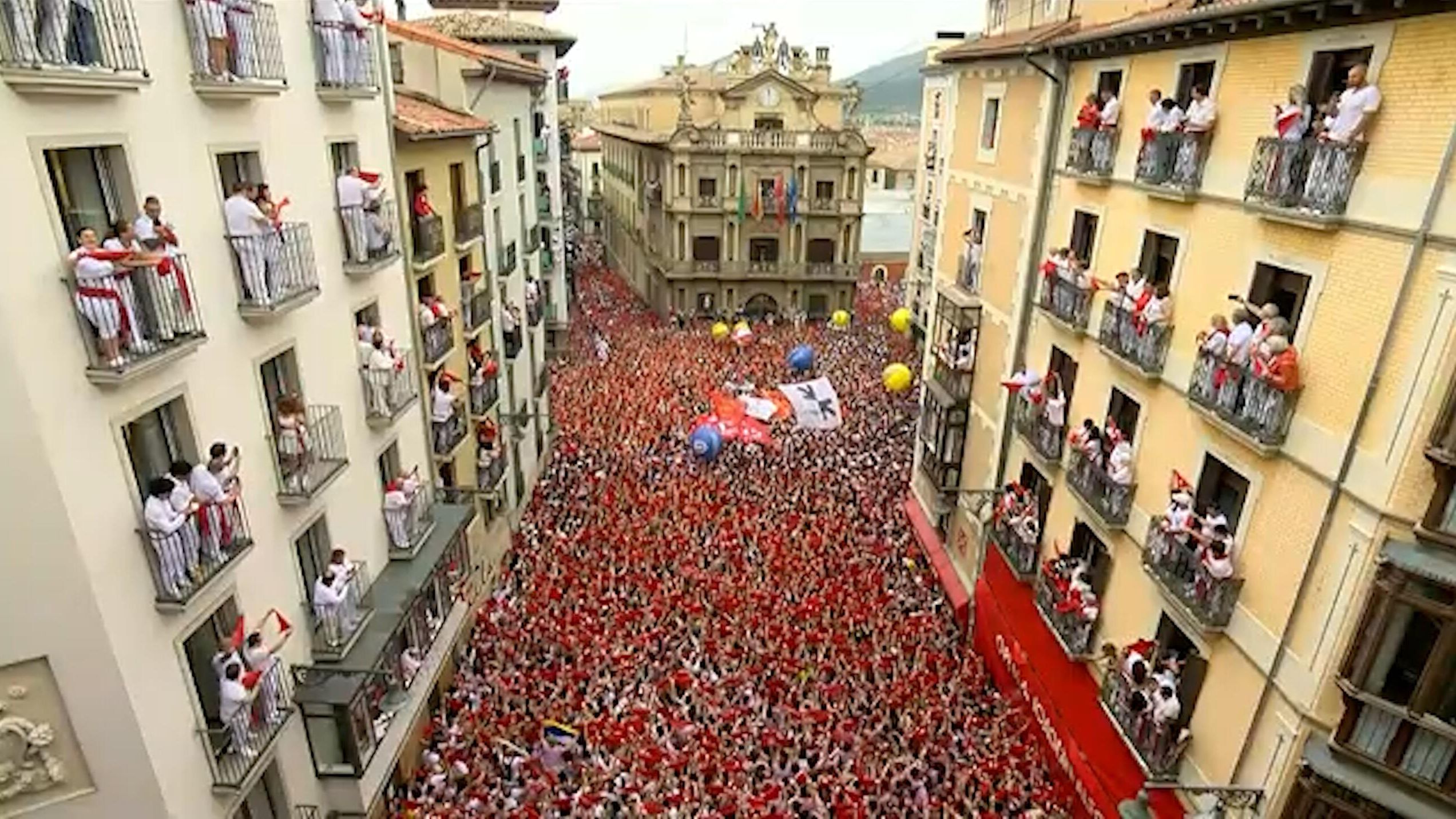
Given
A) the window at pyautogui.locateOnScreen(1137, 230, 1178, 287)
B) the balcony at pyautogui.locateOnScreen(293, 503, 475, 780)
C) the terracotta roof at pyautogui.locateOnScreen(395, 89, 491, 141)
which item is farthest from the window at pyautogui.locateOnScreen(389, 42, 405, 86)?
the window at pyautogui.locateOnScreen(1137, 230, 1178, 287)

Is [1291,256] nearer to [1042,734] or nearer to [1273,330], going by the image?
[1273,330]

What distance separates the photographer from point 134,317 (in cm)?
997

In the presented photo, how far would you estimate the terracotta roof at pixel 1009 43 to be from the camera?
19328 millimetres

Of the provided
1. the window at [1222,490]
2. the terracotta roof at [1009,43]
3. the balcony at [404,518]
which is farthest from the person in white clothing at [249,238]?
the terracotta roof at [1009,43]

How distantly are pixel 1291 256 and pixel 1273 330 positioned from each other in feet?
3.56

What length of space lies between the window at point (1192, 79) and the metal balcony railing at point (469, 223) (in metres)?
16.4

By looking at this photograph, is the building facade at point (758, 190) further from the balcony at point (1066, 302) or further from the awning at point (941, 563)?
the balcony at point (1066, 302)

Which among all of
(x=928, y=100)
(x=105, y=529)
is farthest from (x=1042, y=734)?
(x=928, y=100)

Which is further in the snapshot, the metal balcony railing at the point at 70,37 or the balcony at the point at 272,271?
the balcony at the point at 272,271

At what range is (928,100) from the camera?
52.6 metres

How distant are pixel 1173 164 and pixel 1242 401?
4.55 metres

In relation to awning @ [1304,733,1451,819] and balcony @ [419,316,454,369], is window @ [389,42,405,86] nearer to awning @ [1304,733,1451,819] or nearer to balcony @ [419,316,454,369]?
balcony @ [419,316,454,369]

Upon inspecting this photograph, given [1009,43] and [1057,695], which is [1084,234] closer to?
[1009,43]

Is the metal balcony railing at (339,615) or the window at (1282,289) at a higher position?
the window at (1282,289)
